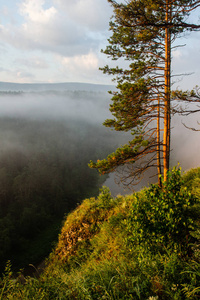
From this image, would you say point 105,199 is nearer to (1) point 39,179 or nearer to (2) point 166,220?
(2) point 166,220

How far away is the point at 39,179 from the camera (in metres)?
79.8

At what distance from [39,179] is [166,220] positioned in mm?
82209

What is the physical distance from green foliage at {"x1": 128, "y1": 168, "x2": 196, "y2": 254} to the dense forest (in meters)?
12.1

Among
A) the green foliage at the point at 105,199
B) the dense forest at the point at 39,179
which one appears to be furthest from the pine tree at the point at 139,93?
the dense forest at the point at 39,179

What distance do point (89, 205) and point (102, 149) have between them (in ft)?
402

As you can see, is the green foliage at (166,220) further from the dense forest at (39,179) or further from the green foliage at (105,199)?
the dense forest at (39,179)

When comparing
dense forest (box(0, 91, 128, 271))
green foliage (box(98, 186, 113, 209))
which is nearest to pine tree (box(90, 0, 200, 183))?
green foliage (box(98, 186, 113, 209))

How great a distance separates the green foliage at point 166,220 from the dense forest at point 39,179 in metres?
12.1

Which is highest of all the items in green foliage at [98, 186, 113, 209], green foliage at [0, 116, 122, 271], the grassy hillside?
the grassy hillside

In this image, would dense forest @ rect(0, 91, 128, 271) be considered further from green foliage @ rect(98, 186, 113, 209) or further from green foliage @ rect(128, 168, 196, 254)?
green foliage @ rect(128, 168, 196, 254)

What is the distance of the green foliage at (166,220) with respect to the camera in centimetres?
348

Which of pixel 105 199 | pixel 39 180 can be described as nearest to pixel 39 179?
pixel 39 180

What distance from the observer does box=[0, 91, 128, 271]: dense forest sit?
158 ft

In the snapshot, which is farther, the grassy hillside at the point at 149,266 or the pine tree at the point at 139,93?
the pine tree at the point at 139,93
